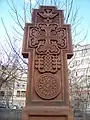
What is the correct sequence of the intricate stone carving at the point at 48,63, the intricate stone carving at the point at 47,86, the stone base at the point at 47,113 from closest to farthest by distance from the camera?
the stone base at the point at 47,113, the intricate stone carving at the point at 47,86, the intricate stone carving at the point at 48,63

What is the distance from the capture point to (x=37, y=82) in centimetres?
315

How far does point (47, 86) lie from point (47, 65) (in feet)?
1.29

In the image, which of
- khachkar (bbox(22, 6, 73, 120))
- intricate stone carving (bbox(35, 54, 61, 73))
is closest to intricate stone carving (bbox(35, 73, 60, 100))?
khachkar (bbox(22, 6, 73, 120))

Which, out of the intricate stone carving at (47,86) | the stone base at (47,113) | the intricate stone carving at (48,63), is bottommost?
the stone base at (47,113)

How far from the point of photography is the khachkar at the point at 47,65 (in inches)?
115

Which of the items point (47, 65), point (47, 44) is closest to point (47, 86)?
point (47, 65)

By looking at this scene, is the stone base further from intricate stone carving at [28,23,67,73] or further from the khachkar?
intricate stone carving at [28,23,67,73]

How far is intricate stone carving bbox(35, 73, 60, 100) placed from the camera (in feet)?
10.1

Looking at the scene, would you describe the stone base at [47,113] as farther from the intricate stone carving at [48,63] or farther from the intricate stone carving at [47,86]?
the intricate stone carving at [48,63]

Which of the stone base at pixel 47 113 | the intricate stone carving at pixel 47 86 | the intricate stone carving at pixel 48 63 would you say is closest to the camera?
the stone base at pixel 47 113

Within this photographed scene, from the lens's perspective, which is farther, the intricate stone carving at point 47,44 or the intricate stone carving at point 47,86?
the intricate stone carving at point 47,44

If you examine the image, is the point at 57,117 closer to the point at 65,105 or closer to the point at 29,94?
the point at 65,105

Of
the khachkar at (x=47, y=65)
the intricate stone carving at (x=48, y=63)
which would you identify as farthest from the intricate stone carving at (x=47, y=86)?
the intricate stone carving at (x=48, y=63)

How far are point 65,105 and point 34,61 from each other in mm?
929
